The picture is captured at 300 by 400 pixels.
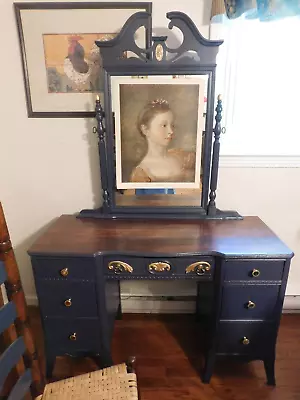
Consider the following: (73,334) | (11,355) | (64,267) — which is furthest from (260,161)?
(11,355)

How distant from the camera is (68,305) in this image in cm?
140

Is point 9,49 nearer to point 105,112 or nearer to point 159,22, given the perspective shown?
point 105,112

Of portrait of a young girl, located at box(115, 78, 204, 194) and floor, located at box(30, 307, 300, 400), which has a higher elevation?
portrait of a young girl, located at box(115, 78, 204, 194)

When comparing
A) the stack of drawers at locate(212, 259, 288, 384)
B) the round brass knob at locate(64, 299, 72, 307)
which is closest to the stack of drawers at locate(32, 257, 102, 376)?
the round brass knob at locate(64, 299, 72, 307)

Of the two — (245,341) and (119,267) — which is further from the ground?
(119,267)

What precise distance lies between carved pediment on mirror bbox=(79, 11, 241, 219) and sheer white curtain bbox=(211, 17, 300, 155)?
21cm

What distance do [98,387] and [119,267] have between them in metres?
0.47

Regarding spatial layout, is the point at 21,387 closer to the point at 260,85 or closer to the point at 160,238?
the point at 160,238

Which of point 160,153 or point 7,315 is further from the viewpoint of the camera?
point 160,153

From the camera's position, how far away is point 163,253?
1.31 m

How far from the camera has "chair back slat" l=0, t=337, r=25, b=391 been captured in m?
0.94

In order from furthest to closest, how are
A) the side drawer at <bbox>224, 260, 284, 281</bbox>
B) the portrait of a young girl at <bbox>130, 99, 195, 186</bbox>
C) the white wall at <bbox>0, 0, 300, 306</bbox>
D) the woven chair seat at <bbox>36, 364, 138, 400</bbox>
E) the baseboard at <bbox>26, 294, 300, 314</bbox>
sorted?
the baseboard at <bbox>26, 294, 300, 314</bbox>
the white wall at <bbox>0, 0, 300, 306</bbox>
the portrait of a young girl at <bbox>130, 99, 195, 186</bbox>
the side drawer at <bbox>224, 260, 284, 281</bbox>
the woven chair seat at <bbox>36, 364, 138, 400</bbox>

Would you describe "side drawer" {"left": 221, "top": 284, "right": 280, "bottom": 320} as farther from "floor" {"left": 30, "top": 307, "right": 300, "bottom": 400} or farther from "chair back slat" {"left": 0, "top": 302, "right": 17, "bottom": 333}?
"chair back slat" {"left": 0, "top": 302, "right": 17, "bottom": 333}

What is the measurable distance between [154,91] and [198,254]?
849 mm
